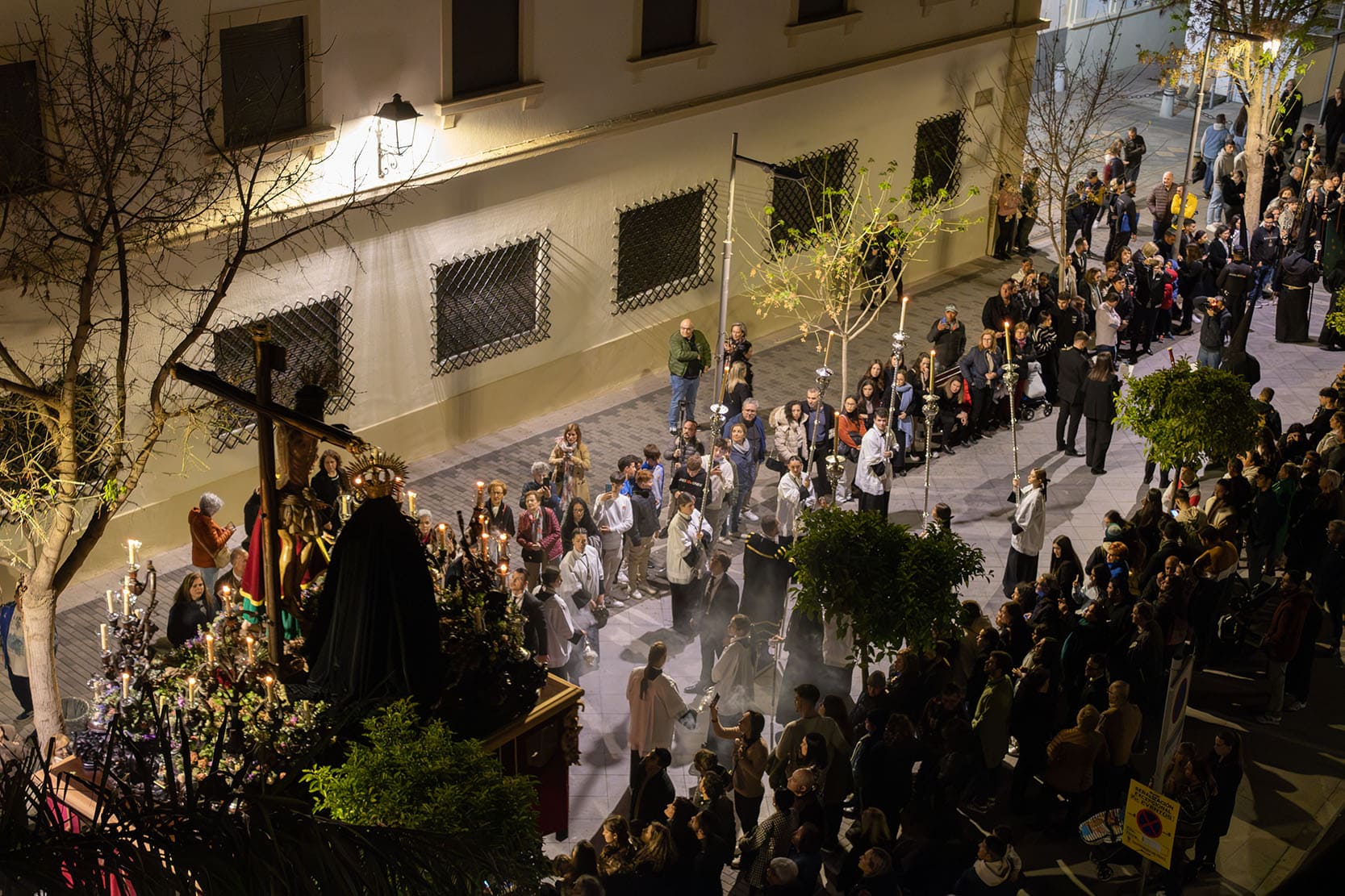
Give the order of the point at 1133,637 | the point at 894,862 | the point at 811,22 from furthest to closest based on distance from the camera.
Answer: the point at 811,22, the point at 1133,637, the point at 894,862

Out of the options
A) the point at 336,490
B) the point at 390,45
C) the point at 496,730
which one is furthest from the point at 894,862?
the point at 390,45

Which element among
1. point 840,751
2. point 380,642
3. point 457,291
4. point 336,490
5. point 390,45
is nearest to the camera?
point 380,642

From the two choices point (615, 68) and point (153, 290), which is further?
point (615, 68)

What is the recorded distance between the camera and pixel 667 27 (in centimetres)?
2239

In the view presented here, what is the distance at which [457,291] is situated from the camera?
68.6ft

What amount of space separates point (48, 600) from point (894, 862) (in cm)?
719

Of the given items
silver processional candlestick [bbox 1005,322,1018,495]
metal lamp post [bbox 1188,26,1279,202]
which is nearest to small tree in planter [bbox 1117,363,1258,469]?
silver processional candlestick [bbox 1005,322,1018,495]

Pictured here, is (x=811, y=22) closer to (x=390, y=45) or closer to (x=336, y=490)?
(x=390, y=45)

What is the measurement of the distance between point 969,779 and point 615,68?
38.8 ft

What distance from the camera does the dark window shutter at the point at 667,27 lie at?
22.1 metres

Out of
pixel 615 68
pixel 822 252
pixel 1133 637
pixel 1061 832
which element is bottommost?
pixel 1061 832

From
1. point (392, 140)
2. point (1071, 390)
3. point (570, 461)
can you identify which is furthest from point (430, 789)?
point (1071, 390)

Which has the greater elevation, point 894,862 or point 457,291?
point 457,291

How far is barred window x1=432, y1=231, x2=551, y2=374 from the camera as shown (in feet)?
68.3
